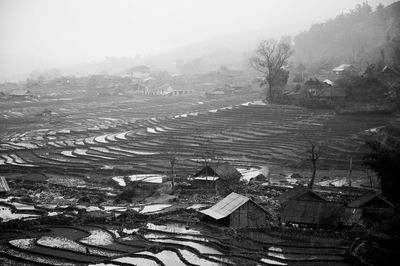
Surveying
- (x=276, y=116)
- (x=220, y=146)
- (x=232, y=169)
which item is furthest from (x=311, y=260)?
(x=276, y=116)

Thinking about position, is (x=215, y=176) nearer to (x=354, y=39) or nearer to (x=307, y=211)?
(x=307, y=211)

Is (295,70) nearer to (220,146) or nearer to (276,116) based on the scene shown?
(276,116)

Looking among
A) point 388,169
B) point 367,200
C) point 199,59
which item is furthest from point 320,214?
point 199,59

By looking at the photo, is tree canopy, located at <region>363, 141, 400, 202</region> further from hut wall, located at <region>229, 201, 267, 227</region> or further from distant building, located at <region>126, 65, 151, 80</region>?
distant building, located at <region>126, 65, 151, 80</region>

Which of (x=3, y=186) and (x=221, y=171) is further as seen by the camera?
(x=221, y=171)

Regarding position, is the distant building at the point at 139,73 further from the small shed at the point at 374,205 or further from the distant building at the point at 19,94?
the small shed at the point at 374,205

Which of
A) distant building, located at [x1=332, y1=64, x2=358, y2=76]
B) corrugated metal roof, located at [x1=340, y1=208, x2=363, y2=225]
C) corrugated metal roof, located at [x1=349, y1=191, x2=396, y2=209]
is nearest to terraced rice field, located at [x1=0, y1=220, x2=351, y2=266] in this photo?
corrugated metal roof, located at [x1=340, y1=208, x2=363, y2=225]
